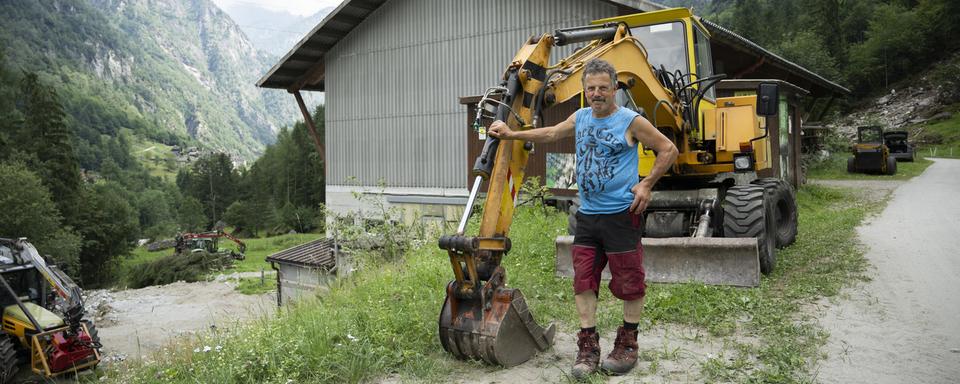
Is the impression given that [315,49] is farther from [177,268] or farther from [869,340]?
[177,268]

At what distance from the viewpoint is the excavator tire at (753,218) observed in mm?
7113

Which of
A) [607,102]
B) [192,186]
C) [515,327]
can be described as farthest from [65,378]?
[192,186]

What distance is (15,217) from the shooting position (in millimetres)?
36406

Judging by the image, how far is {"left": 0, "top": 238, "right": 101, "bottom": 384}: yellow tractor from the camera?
1287 centimetres

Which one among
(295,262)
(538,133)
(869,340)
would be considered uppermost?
(538,133)

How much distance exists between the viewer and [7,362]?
12688 millimetres

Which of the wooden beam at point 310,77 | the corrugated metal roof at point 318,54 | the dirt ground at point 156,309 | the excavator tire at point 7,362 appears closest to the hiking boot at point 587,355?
the excavator tire at point 7,362

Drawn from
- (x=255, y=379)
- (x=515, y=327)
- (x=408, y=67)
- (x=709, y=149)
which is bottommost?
(x=255, y=379)

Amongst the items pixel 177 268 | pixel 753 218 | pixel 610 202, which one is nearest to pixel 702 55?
pixel 753 218

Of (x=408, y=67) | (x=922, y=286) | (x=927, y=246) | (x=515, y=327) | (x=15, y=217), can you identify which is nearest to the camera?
(x=515, y=327)

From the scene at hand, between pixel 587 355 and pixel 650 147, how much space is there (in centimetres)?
135

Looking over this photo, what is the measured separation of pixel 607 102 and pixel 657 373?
176 centimetres

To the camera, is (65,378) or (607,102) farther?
(65,378)

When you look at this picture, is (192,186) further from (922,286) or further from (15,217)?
(922,286)
